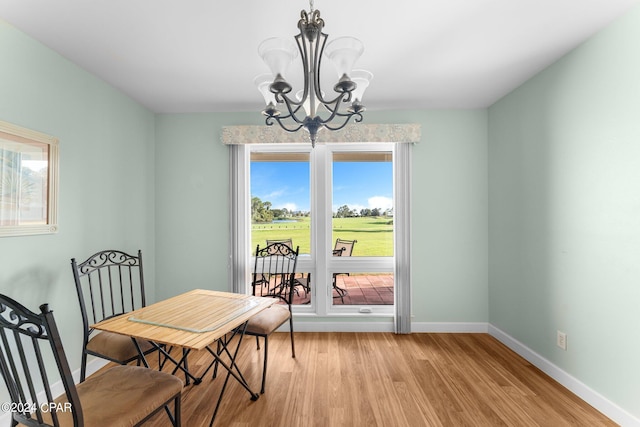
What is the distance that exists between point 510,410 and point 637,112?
2010 mm

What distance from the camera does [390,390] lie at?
2.20 metres

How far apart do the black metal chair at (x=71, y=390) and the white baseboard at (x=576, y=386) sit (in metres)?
2.59

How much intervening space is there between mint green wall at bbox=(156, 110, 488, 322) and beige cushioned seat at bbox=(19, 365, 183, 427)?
1.78 metres

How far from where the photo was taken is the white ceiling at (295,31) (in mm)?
1707

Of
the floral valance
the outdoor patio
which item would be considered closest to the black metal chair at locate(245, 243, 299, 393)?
the outdoor patio

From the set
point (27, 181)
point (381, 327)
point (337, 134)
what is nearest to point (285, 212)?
point (337, 134)

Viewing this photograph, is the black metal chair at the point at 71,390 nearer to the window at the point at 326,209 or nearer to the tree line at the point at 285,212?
the window at the point at 326,209

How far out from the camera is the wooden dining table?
1.51m

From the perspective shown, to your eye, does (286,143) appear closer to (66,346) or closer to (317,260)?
(317,260)

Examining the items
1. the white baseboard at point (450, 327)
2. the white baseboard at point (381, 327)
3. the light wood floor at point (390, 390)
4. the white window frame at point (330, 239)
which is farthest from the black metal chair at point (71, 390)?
the white baseboard at point (450, 327)

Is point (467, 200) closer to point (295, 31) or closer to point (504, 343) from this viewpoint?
point (504, 343)

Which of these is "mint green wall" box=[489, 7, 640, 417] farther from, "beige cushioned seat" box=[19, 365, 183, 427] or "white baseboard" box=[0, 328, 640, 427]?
"beige cushioned seat" box=[19, 365, 183, 427]

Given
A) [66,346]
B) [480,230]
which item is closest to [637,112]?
[480,230]

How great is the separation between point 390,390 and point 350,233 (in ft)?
5.35
